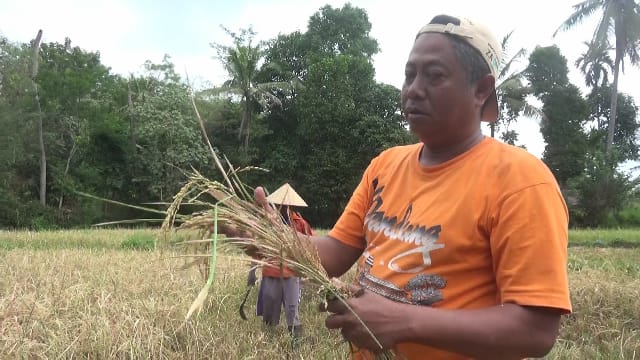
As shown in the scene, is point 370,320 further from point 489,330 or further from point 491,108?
point 491,108

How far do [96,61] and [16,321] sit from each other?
2688cm

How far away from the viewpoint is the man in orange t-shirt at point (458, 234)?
1.08 m

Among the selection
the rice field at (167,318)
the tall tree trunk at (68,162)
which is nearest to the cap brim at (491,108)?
the rice field at (167,318)

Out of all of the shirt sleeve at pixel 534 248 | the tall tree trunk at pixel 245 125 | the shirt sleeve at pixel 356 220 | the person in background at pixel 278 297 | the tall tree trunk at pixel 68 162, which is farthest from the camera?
the tall tree trunk at pixel 245 125

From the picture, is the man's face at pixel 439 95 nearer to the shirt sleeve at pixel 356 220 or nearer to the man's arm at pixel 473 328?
the shirt sleeve at pixel 356 220

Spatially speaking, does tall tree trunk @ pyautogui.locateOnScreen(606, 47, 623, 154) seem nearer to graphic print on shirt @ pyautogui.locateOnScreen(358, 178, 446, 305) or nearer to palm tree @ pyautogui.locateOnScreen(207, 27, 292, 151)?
Result: palm tree @ pyautogui.locateOnScreen(207, 27, 292, 151)

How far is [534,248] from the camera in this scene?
41.9 inches

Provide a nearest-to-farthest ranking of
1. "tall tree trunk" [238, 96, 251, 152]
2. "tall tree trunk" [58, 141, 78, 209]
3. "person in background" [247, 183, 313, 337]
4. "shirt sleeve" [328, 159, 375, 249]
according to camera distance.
A: "shirt sleeve" [328, 159, 375, 249], "person in background" [247, 183, 313, 337], "tall tree trunk" [58, 141, 78, 209], "tall tree trunk" [238, 96, 251, 152]

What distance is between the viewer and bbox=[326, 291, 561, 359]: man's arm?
3.55 ft

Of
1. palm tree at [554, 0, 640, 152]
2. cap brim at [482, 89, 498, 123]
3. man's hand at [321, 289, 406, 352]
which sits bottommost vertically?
man's hand at [321, 289, 406, 352]

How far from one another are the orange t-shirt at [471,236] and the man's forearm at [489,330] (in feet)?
0.13

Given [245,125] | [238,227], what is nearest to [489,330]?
[238,227]

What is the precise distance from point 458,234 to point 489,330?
206 millimetres

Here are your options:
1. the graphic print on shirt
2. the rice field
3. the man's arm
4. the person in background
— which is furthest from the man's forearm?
the person in background
